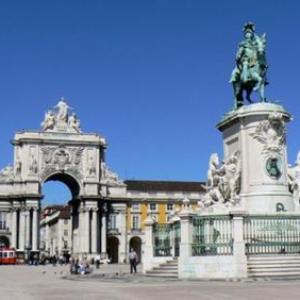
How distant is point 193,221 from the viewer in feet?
77.1

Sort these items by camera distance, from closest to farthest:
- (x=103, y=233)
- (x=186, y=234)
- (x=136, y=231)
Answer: (x=186, y=234)
(x=103, y=233)
(x=136, y=231)

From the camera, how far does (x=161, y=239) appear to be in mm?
27016

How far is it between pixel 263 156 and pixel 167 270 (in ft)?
18.7

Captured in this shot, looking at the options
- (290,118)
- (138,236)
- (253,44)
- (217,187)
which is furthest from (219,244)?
(138,236)

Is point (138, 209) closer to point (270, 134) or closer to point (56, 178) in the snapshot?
point (56, 178)

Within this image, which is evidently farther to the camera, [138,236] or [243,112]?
[138,236]

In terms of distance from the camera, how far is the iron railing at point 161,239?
87.1 ft

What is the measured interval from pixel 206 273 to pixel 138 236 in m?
68.7

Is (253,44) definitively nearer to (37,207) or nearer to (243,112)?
(243,112)

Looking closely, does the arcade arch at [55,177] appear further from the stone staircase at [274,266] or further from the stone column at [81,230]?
the stone staircase at [274,266]

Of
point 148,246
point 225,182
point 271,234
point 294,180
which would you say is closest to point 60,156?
point 148,246

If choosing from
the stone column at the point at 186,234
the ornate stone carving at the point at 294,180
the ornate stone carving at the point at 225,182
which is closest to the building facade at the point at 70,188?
the ornate stone carving at the point at 225,182

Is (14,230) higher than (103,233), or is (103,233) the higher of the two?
(14,230)

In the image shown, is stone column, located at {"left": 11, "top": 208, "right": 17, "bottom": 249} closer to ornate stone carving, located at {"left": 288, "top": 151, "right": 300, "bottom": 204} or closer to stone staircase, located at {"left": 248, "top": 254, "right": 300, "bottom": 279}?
ornate stone carving, located at {"left": 288, "top": 151, "right": 300, "bottom": 204}
